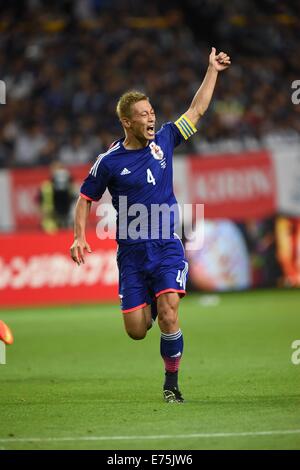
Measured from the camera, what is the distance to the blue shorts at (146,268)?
27.7ft

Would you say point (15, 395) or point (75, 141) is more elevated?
point (75, 141)

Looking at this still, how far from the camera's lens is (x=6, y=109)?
76.3 ft

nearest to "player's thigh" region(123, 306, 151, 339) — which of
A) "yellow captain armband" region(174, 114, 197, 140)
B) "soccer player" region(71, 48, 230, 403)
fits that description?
"soccer player" region(71, 48, 230, 403)

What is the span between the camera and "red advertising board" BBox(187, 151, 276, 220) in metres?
21.2

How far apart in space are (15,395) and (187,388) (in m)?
1.56

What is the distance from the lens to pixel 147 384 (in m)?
9.51

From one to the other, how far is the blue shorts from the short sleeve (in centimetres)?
53

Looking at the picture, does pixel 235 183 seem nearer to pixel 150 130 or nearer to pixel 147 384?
pixel 147 384

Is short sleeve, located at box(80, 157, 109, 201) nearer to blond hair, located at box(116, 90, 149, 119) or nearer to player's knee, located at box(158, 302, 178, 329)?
blond hair, located at box(116, 90, 149, 119)

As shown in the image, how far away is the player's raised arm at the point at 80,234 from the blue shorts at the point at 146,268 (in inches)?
16.0

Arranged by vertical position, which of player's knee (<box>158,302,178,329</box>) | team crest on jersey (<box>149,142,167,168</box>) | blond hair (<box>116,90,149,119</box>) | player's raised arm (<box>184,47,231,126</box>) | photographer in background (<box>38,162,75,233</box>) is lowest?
player's knee (<box>158,302,178,329</box>)

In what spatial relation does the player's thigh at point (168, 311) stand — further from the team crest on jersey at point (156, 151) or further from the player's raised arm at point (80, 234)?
the team crest on jersey at point (156, 151)
